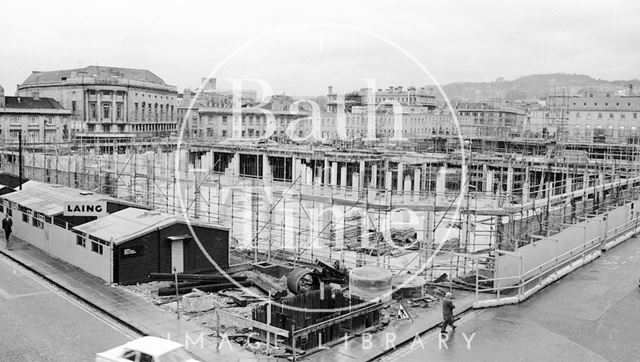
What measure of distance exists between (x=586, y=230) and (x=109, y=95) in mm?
80376

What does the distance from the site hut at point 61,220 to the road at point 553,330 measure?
1136 cm

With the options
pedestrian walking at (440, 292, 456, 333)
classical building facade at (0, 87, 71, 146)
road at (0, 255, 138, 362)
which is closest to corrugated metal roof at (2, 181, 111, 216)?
road at (0, 255, 138, 362)

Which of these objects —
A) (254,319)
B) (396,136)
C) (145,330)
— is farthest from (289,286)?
(396,136)

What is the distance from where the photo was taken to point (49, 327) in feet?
49.9

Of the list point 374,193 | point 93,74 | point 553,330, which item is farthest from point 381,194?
point 93,74

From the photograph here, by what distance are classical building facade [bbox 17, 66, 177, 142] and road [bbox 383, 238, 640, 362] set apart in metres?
74.0

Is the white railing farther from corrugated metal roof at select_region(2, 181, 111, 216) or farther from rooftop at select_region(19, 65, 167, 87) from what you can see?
rooftop at select_region(19, 65, 167, 87)

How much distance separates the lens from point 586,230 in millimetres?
23078

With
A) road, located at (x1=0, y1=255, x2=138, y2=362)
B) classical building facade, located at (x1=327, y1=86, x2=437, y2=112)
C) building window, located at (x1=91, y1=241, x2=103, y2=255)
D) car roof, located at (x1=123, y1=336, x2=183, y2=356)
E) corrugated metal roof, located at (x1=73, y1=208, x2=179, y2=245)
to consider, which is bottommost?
road, located at (x1=0, y1=255, x2=138, y2=362)

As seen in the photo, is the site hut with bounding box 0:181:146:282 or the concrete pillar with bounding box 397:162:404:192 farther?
the concrete pillar with bounding box 397:162:404:192

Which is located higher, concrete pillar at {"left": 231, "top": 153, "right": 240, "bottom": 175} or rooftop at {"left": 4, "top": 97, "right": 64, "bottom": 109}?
rooftop at {"left": 4, "top": 97, "right": 64, "bottom": 109}

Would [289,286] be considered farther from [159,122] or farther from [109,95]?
[159,122]

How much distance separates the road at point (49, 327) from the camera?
13.5 m

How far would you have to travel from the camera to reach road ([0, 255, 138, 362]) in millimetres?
13531
